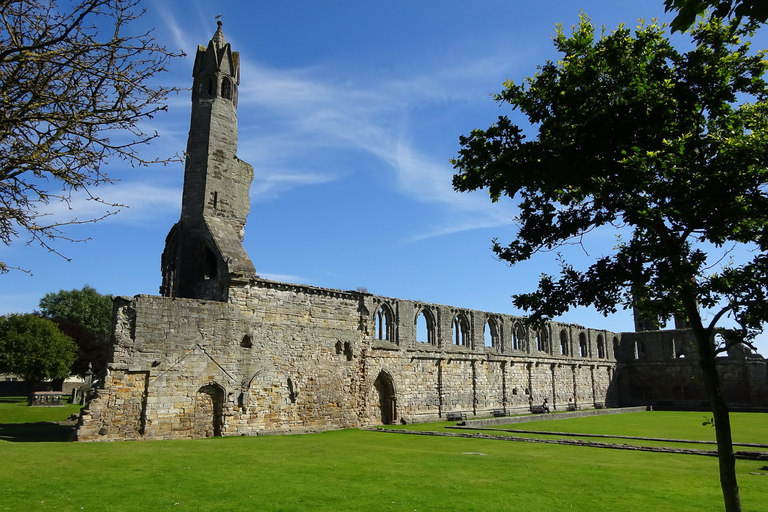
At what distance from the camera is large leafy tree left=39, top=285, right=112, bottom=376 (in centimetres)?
4734

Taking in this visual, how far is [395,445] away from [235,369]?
6.35 meters

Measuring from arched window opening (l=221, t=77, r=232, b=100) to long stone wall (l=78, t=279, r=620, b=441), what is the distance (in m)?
8.78

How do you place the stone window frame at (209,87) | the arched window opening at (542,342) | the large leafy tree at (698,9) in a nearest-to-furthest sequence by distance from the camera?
the large leafy tree at (698,9) < the stone window frame at (209,87) < the arched window opening at (542,342)

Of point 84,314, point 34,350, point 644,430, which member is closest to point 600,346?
point 644,430

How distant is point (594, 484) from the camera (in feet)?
33.0

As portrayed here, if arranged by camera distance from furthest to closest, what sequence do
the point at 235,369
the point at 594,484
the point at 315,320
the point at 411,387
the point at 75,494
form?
1. the point at 411,387
2. the point at 315,320
3. the point at 235,369
4. the point at 594,484
5. the point at 75,494

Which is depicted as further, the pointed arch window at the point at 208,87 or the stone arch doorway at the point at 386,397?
the stone arch doorway at the point at 386,397

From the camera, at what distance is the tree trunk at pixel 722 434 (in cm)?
645

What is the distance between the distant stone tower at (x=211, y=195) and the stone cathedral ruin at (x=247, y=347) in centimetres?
5

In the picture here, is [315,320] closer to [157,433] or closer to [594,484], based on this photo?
[157,433]

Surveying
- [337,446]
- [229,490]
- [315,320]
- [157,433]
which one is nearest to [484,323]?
[315,320]

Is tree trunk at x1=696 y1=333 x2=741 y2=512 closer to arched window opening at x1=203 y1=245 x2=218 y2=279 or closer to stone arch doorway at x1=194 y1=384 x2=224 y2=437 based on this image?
stone arch doorway at x1=194 y1=384 x2=224 y2=437

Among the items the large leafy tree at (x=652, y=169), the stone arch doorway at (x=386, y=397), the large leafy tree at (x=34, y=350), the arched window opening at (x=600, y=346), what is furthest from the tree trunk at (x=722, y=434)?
the large leafy tree at (x=34, y=350)

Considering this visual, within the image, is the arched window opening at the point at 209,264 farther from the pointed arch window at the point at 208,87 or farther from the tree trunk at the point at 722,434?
the tree trunk at the point at 722,434
